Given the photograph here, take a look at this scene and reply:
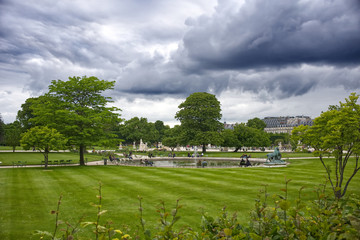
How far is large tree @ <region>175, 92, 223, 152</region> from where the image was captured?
64.7 meters

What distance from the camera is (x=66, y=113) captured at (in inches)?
1382

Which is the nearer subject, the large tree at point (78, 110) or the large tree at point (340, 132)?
the large tree at point (340, 132)

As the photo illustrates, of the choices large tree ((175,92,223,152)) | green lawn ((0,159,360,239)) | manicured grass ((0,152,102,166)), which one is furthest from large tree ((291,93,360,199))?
large tree ((175,92,223,152))

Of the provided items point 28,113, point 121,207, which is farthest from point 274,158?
point 28,113

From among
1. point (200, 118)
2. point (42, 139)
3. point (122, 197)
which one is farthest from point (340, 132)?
point (200, 118)

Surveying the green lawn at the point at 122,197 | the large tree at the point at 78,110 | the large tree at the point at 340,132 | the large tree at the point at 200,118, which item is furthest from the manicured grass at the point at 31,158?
the large tree at the point at 340,132

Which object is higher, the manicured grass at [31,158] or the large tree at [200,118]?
the large tree at [200,118]

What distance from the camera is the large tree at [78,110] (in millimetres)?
34844

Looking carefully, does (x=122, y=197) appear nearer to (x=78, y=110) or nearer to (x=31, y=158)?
(x=78, y=110)

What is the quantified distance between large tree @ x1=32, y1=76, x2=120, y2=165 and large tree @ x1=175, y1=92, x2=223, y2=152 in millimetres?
A: 30503

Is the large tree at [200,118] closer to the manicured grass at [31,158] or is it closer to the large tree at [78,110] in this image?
the manicured grass at [31,158]

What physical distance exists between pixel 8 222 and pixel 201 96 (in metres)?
60.7

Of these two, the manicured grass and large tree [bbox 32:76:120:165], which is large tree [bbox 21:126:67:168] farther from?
the manicured grass

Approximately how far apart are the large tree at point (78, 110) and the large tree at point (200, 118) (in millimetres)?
30503
